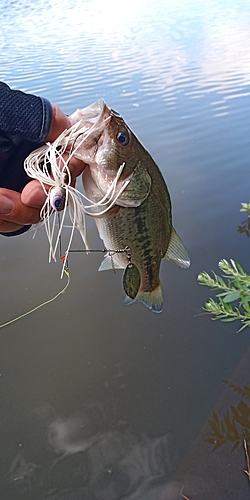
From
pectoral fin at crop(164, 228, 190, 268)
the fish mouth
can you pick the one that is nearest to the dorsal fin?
pectoral fin at crop(164, 228, 190, 268)

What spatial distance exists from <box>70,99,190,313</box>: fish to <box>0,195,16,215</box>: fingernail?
0.30m

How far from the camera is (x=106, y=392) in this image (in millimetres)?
3160

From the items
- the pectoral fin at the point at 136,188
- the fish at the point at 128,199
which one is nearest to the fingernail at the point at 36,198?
the fish at the point at 128,199

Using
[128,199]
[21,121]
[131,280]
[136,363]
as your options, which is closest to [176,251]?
[131,280]

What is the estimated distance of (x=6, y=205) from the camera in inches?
61.4

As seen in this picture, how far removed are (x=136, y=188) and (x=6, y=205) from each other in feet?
1.65

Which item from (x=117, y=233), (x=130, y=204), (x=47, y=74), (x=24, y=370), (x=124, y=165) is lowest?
(x=24, y=370)

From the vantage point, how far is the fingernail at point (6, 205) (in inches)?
61.1

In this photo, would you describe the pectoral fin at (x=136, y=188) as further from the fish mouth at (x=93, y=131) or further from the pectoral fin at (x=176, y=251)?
the pectoral fin at (x=176, y=251)

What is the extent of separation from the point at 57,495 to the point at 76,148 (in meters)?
2.26

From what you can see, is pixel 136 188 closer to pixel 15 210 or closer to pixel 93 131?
pixel 93 131

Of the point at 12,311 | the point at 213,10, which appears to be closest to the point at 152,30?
the point at 213,10

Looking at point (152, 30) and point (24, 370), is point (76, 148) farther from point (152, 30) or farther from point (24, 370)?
point (152, 30)

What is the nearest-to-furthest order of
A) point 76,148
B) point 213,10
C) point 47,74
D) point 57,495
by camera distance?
1. point 76,148
2. point 57,495
3. point 47,74
4. point 213,10
